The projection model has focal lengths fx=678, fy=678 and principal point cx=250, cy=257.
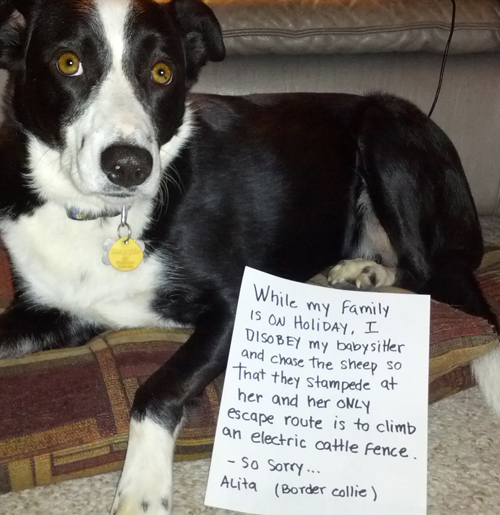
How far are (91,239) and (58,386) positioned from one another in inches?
14.4

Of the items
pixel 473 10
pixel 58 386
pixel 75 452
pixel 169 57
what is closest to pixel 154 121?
pixel 169 57

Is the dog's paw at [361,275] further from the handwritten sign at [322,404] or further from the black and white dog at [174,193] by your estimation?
the handwritten sign at [322,404]

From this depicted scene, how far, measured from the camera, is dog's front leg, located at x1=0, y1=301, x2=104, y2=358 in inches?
64.7

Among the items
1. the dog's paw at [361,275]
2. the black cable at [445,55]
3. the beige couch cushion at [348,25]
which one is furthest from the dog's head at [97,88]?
the black cable at [445,55]

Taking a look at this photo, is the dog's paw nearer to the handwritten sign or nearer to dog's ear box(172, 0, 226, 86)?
the handwritten sign

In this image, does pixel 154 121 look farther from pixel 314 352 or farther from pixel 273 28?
pixel 273 28

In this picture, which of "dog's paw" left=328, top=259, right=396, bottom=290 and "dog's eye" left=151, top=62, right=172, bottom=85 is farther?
"dog's paw" left=328, top=259, right=396, bottom=290

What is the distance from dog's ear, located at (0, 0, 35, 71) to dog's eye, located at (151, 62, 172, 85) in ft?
1.01

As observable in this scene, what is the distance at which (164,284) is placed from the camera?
1.60 m

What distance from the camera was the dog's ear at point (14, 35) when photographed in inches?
58.7

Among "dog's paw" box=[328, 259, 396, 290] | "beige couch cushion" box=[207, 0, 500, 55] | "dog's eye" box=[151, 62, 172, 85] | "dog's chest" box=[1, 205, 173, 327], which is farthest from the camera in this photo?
"beige couch cushion" box=[207, 0, 500, 55]

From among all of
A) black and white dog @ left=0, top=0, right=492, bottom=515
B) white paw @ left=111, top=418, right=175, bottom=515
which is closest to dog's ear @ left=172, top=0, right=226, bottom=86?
black and white dog @ left=0, top=0, right=492, bottom=515

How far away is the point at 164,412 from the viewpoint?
1335 millimetres

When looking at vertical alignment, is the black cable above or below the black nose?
above
